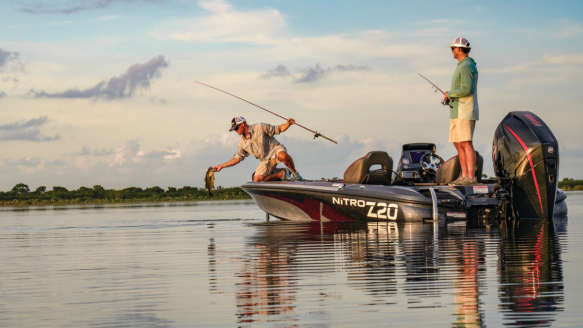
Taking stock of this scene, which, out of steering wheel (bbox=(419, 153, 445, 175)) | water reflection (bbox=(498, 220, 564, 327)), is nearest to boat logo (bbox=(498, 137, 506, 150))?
steering wheel (bbox=(419, 153, 445, 175))

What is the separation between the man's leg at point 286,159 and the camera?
12.6 m

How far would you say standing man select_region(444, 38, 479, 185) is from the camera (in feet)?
31.7

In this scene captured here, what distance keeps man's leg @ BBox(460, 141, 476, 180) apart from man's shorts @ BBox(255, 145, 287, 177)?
3852 millimetres

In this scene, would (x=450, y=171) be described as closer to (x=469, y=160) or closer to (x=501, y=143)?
(x=469, y=160)

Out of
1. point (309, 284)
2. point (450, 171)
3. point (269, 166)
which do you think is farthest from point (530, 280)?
point (269, 166)

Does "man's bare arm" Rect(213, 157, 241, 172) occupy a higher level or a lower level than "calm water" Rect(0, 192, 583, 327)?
higher

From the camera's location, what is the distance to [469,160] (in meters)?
9.91

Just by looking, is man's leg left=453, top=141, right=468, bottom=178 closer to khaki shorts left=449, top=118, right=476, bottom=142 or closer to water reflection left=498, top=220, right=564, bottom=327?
khaki shorts left=449, top=118, right=476, bottom=142

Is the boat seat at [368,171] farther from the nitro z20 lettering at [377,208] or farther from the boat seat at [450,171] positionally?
the boat seat at [450,171]

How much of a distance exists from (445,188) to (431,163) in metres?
2.30

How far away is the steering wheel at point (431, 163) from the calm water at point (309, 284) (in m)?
4.69

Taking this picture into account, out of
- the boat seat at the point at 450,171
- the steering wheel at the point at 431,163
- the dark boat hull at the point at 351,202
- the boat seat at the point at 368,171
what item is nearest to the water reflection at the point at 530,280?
the dark boat hull at the point at 351,202

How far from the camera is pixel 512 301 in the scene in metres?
3.38

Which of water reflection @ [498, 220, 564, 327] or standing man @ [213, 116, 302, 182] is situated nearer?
water reflection @ [498, 220, 564, 327]
